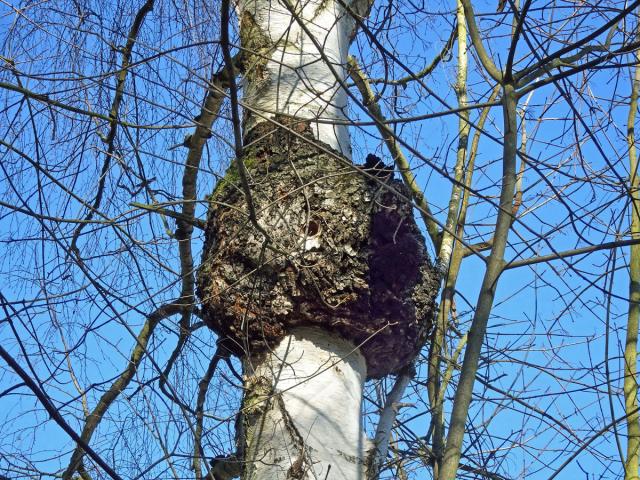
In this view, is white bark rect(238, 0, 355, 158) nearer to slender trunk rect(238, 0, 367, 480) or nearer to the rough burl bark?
slender trunk rect(238, 0, 367, 480)

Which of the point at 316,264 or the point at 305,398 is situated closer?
the point at 305,398

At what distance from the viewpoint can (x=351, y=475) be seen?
1.97 meters

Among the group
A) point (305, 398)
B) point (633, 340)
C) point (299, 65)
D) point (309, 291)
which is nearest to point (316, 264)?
point (309, 291)

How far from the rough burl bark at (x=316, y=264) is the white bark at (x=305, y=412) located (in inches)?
2.1

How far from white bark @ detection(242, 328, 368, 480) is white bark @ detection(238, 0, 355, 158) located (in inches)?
22.6

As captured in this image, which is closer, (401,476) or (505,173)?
(505,173)

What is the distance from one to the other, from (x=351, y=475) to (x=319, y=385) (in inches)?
8.3

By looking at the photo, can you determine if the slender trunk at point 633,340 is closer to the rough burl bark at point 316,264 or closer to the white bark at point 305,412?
the rough burl bark at point 316,264

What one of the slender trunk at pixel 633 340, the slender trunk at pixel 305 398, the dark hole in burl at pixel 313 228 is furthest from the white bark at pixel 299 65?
the slender trunk at pixel 633 340

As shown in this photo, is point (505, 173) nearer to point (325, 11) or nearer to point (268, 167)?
point (268, 167)

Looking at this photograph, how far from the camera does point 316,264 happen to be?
2178 millimetres

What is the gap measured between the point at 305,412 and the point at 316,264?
368 millimetres

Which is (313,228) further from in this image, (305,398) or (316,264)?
(305,398)

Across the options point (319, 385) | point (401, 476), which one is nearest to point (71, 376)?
point (319, 385)
